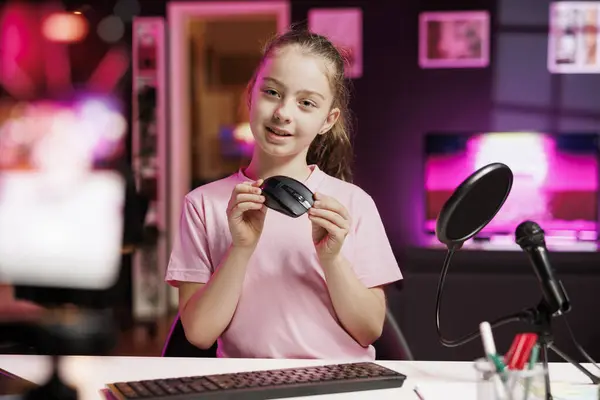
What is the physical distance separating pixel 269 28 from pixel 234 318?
240 inches

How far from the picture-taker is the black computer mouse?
1.02 m

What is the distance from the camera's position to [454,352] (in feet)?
7.54

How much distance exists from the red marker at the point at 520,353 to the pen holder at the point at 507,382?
0.8 inches

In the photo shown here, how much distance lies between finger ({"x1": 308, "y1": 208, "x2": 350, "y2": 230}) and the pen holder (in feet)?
1.21

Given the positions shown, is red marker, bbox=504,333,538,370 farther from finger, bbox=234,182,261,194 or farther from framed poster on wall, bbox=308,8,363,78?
framed poster on wall, bbox=308,8,363,78

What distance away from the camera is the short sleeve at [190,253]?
123 cm

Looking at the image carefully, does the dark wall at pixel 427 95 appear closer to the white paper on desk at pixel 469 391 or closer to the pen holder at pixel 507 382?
the white paper on desk at pixel 469 391

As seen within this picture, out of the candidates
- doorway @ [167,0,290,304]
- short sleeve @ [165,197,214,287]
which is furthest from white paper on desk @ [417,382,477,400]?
doorway @ [167,0,290,304]

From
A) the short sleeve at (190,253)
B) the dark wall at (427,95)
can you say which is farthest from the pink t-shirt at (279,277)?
the dark wall at (427,95)

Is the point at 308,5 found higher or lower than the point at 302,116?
higher

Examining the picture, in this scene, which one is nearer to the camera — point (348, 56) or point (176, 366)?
point (176, 366)

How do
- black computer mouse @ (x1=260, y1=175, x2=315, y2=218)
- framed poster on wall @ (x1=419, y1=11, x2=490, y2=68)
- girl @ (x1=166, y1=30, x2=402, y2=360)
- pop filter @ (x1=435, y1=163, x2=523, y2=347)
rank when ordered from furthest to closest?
framed poster on wall @ (x1=419, y1=11, x2=490, y2=68) → girl @ (x1=166, y1=30, x2=402, y2=360) → black computer mouse @ (x1=260, y1=175, x2=315, y2=218) → pop filter @ (x1=435, y1=163, x2=523, y2=347)

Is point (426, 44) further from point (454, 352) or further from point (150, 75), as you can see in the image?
point (454, 352)

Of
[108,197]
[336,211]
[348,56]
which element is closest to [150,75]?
[348,56]
